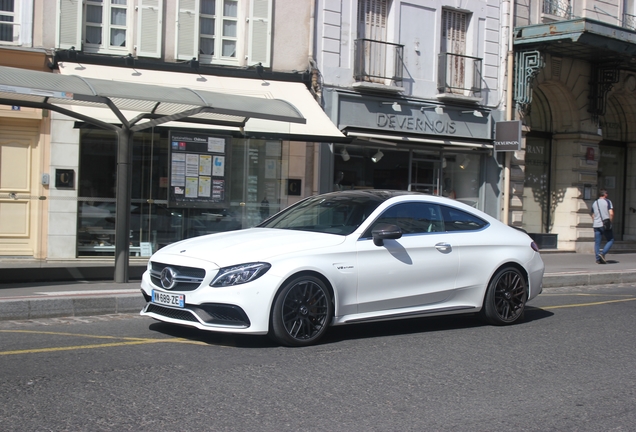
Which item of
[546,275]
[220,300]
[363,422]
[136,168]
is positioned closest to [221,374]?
[220,300]

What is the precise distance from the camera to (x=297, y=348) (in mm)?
6953

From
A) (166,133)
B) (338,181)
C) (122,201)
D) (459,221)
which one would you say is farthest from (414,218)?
(338,181)

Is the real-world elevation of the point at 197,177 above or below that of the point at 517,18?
below

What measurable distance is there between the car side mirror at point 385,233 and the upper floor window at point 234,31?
1014 cm

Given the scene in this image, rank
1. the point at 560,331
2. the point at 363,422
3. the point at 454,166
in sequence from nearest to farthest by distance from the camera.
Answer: the point at 363,422 < the point at 560,331 < the point at 454,166

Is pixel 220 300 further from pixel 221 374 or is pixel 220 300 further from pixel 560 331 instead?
pixel 560 331

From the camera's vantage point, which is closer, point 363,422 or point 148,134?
point 363,422

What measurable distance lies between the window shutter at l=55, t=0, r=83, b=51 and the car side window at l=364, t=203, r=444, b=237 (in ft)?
31.9

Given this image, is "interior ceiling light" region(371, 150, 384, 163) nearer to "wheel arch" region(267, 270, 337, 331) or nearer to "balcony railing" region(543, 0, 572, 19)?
"balcony railing" region(543, 0, 572, 19)

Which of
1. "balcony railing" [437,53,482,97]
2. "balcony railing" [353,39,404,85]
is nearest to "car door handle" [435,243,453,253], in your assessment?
"balcony railing" [353,39,404,85]

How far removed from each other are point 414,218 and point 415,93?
11545mm

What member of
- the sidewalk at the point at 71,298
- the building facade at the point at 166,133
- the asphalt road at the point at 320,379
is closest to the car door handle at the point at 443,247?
the asphalt road at the point at 320,379

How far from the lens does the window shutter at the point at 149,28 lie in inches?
623

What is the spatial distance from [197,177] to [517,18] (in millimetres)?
12151
